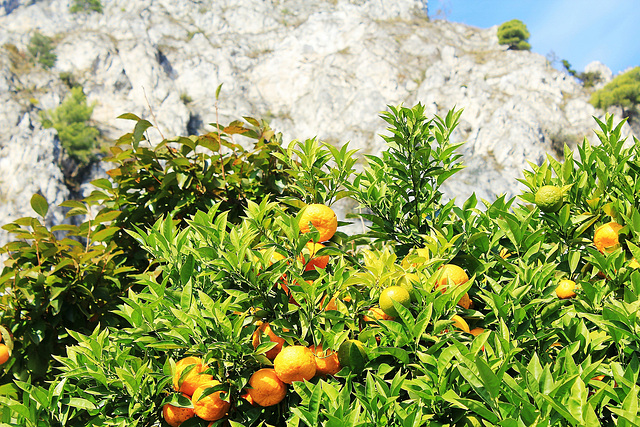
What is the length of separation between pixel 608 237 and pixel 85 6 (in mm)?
59733

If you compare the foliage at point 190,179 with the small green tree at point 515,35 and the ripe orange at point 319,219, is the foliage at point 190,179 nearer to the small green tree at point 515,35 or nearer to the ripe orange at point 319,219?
the ripe orange at point 319,219

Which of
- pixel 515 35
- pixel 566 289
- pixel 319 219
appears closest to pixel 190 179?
pixel 319 219

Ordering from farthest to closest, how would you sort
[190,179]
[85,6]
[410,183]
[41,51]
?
[85,6], [41,51], [190,179], [410,183]

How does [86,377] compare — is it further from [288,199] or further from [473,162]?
[473,162]

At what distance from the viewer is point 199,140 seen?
1.81 metres

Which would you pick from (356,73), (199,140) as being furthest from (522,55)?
(199,140)

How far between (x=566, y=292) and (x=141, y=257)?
1.72 meters

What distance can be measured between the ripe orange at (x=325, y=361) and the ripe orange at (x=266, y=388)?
0.34 ft

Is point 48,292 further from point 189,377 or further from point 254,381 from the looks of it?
point 254,381

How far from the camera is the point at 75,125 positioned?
108 ft

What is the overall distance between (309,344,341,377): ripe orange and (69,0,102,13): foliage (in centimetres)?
5887

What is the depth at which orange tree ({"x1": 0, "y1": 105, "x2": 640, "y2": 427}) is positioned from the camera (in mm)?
792

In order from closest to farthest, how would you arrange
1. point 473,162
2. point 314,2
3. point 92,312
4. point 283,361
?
point 283,361 < point 92,312 < point 473,162 < point 314,2

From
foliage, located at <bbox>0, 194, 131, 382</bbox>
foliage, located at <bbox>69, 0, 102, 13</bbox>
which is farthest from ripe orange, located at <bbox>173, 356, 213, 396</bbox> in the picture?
foliage, located at <bbox>69, 0, 102, 13</bbox>
